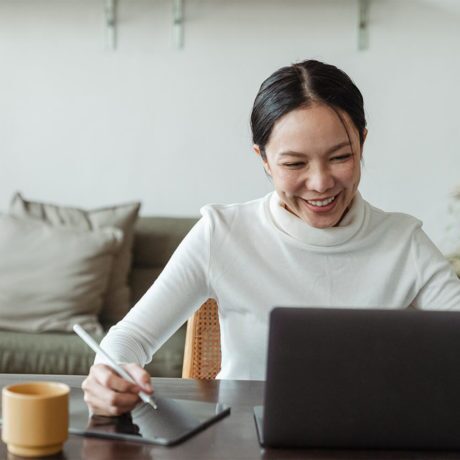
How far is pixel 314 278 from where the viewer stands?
1.45 metres

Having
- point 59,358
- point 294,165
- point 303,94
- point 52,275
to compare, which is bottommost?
point 59,358

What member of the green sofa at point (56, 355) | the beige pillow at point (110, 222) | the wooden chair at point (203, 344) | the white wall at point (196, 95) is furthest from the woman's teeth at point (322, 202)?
the white wall at point (196, 95)

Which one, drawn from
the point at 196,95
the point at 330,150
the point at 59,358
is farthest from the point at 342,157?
the point at 196,95

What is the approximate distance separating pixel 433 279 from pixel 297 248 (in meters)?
0.26

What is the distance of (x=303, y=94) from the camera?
141 centimetres

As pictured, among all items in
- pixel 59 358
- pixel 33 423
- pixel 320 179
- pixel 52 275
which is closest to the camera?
pixel 33 423

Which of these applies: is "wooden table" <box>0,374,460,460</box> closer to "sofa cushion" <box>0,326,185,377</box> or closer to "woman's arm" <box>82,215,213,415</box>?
"woman's arm" <box>82,215,213,415</box>

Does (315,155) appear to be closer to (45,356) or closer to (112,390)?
(112,390)

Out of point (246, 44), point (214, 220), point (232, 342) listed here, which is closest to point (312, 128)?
point (214, 220)

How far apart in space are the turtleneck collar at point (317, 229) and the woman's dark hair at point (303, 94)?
127 millimetres

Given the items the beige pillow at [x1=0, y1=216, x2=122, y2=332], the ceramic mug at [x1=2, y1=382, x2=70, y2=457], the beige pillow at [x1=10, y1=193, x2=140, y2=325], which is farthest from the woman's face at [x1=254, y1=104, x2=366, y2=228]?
the beige pillow at [x1=10, y1=193, x2=140, y2=325]

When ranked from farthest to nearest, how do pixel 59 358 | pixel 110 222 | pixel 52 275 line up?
pixel 110 222 < pixel 52 275 < pixel 59 358

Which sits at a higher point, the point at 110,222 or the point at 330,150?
the point at 330,150

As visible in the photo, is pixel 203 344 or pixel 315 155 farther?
pixel 203 344
